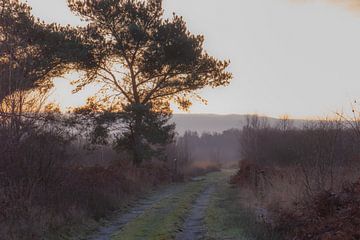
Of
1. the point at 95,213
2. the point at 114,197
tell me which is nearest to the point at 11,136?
the point at 95,213

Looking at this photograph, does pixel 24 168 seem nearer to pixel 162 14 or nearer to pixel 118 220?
pixel 118 220

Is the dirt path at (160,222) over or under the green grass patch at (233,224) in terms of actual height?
under

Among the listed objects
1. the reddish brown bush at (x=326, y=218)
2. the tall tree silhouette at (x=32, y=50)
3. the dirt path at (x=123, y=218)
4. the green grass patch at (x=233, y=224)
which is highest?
the tall tree silhouette at (x=32, y=50)

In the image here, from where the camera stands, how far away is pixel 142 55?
104ft

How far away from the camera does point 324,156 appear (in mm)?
14578

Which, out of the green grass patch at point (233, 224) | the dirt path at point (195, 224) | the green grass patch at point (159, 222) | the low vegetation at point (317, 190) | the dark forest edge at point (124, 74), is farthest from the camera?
the dark forest edge at point (124, 74)

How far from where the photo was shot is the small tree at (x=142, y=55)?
3028cm

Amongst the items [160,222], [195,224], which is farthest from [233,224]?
[160,222]

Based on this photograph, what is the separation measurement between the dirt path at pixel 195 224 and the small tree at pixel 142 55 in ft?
38.0

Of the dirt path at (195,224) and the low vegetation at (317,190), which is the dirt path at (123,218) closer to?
the dirt path at (195,224)

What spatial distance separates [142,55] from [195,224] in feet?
60.9

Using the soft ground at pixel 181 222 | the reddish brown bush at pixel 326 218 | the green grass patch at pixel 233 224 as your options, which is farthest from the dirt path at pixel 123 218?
the reddish brown bush at pixel 326 218

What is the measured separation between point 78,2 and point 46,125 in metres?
18.6

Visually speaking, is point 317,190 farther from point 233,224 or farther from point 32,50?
point 32,50
